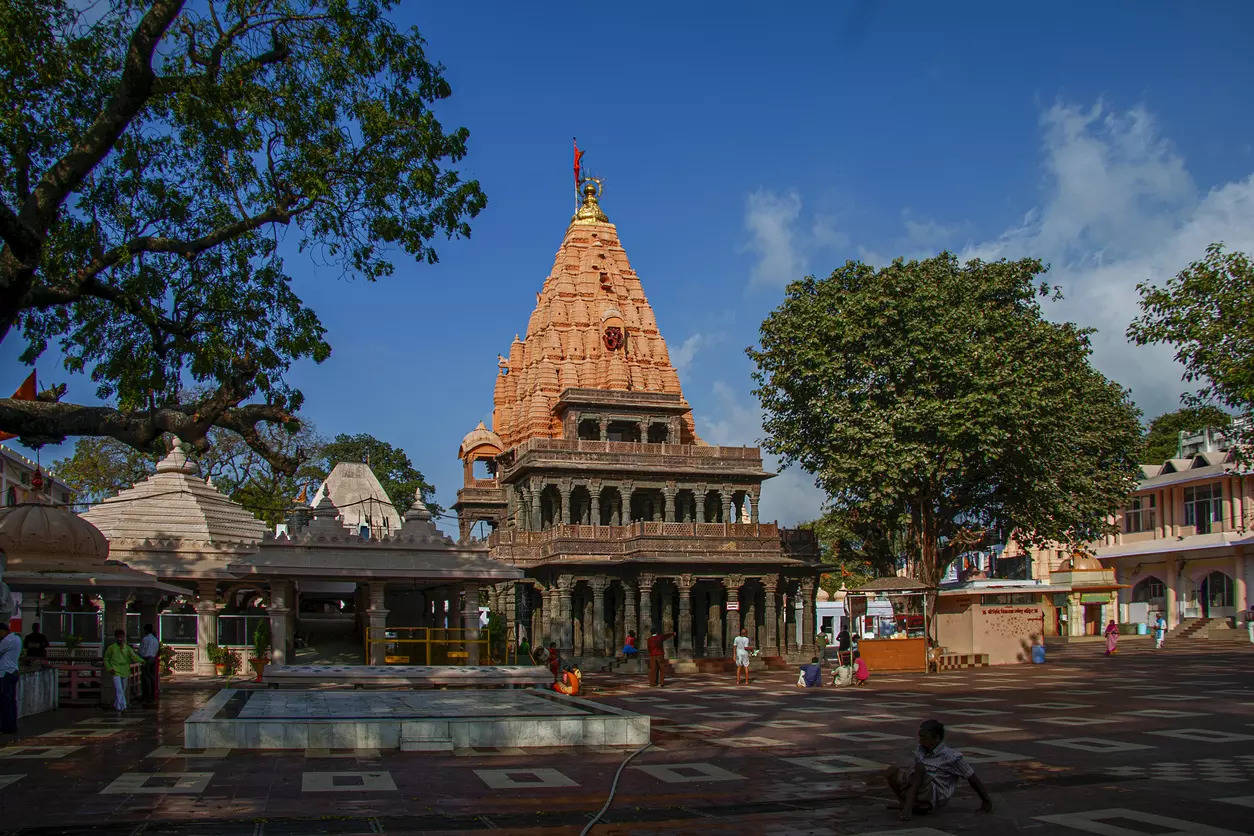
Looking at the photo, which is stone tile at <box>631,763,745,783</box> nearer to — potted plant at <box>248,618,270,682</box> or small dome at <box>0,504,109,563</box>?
small dome at <box>0,504,109,563</box>

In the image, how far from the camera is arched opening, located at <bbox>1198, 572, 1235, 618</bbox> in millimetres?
52062

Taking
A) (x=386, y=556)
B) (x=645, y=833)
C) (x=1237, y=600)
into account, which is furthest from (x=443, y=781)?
(x=1237, y=600)

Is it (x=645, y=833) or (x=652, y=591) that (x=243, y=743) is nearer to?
(x=645, y=833)

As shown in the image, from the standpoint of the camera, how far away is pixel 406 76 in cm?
1534

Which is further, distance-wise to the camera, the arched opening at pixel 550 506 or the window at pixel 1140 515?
the window at pixel 1140 515

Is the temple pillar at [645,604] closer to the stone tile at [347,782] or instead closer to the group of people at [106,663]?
the group of people at [106,663]

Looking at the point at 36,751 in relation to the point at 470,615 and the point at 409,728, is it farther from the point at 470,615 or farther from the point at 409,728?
the point at 470,615

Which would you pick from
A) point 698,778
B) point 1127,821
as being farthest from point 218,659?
point 1127,821

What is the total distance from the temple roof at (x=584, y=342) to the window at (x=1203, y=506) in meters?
25.3

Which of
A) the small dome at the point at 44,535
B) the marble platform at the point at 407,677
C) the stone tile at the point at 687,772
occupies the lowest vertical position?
the marble platform at the point at 407,677

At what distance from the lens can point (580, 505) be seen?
5522cm

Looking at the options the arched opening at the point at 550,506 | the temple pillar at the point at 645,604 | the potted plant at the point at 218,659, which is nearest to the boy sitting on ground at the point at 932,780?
the potted plant at the point at 218,659

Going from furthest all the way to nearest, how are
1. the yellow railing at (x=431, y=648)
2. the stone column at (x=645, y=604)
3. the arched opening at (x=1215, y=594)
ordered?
the arched opening at (x=1215, y=594), the stone column at (x=645, y=604), the yellow railing at (x=431, y=648)

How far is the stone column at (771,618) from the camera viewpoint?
4512 centimetres
